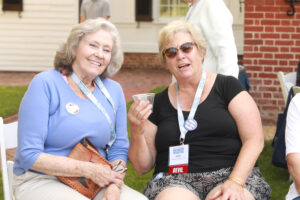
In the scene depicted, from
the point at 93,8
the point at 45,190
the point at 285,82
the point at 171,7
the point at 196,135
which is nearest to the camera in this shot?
the point at 45,190

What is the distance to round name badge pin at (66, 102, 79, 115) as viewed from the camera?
9.73 feet

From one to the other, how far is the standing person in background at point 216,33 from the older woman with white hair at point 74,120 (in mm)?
1056

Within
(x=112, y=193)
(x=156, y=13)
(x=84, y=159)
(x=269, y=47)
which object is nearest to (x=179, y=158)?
(x=112, y=193)

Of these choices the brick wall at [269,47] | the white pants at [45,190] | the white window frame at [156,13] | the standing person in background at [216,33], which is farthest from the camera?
the white window frame at [156,13]

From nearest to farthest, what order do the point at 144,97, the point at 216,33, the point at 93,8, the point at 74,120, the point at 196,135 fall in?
1. the point at 144,97
2. the point at 74,120
3. the point at 196,135
4. the point at 216,33
5. the point at 93,8

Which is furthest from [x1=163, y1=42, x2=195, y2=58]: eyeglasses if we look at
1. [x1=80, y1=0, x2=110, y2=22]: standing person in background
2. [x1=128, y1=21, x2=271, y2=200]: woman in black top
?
[x1=80, y1=0, x2=110, y2=22]: standing person in background

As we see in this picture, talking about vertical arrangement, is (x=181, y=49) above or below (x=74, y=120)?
above

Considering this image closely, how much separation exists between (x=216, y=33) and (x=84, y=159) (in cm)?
162

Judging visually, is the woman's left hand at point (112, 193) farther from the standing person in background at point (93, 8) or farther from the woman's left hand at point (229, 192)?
the standing person in background at point (93, 8)

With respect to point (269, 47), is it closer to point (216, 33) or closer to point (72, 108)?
point (216, 33)

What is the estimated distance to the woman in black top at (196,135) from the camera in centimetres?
298

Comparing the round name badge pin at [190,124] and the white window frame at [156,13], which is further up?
the white window frame at [156,13]

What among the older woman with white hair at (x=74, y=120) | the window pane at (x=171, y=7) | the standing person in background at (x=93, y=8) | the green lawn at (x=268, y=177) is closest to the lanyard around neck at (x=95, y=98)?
the older woman with white hair at (x=74, y=120)

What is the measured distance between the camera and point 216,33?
403cm
